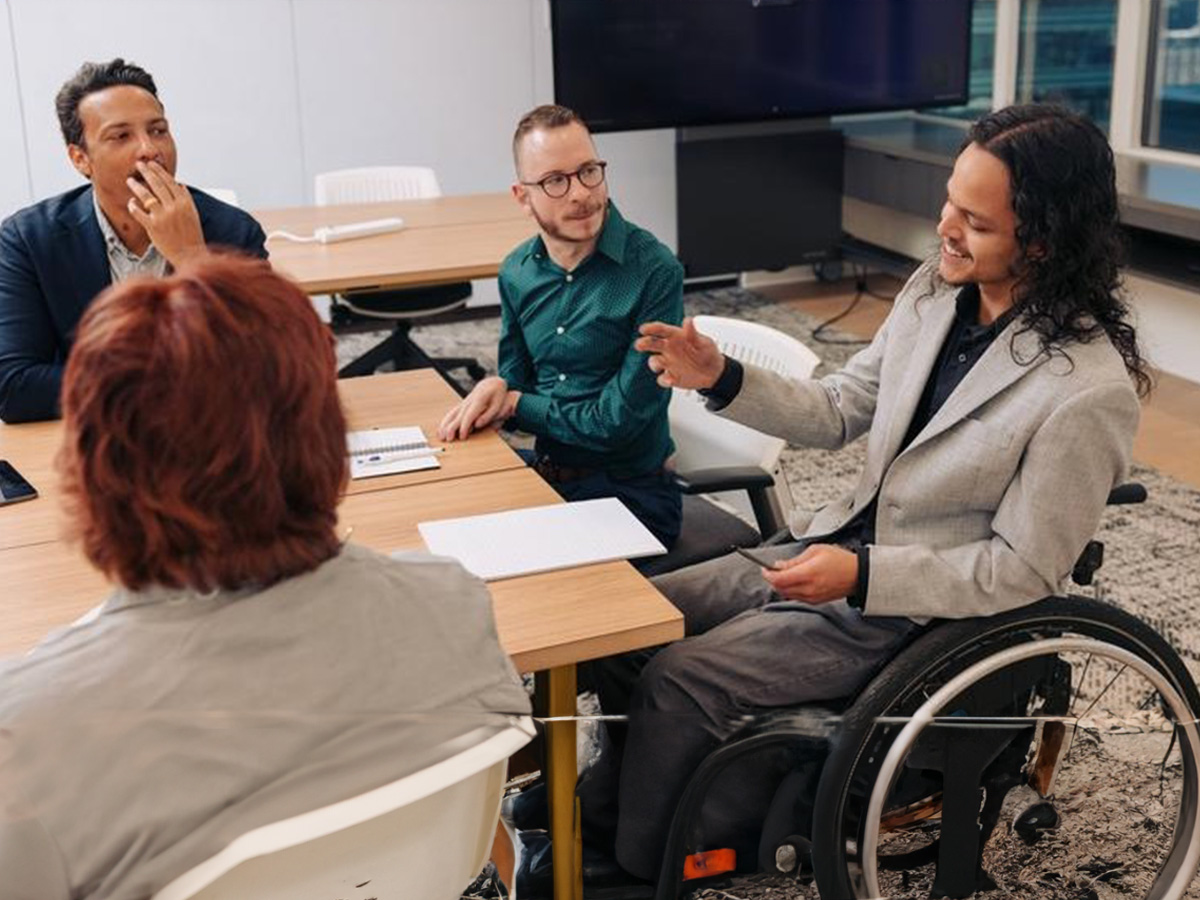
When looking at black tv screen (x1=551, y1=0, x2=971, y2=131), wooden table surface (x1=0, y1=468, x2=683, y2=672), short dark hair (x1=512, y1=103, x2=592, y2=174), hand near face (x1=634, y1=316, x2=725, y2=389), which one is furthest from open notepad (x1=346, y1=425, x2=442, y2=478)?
black tv screen (x1=551, y1=0, x2=971, y2=131)

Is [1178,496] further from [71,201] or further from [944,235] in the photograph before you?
[71,201]

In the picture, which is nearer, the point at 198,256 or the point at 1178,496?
the point at 198,256

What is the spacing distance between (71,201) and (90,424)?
156 cm

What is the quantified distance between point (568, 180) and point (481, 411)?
409 millimetres

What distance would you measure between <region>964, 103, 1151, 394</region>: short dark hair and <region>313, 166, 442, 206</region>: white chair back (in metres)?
3.01

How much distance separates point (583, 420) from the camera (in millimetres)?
2328

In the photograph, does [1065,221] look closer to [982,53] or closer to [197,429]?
[197,429]

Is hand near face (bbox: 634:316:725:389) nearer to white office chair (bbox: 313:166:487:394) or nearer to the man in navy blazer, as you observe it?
the man in navy blazer

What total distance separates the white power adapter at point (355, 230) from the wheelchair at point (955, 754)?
2445mm

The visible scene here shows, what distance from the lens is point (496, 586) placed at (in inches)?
67.6

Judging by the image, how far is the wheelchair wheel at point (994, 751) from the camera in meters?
1.63

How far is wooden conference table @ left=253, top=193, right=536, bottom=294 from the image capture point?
3.52 meters

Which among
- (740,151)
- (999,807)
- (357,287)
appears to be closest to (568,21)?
(740,151)

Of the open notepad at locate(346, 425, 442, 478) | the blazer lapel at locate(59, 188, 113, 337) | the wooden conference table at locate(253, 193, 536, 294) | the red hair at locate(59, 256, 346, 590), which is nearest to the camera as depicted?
the red hair at locate(59, 256, 346, 590)
